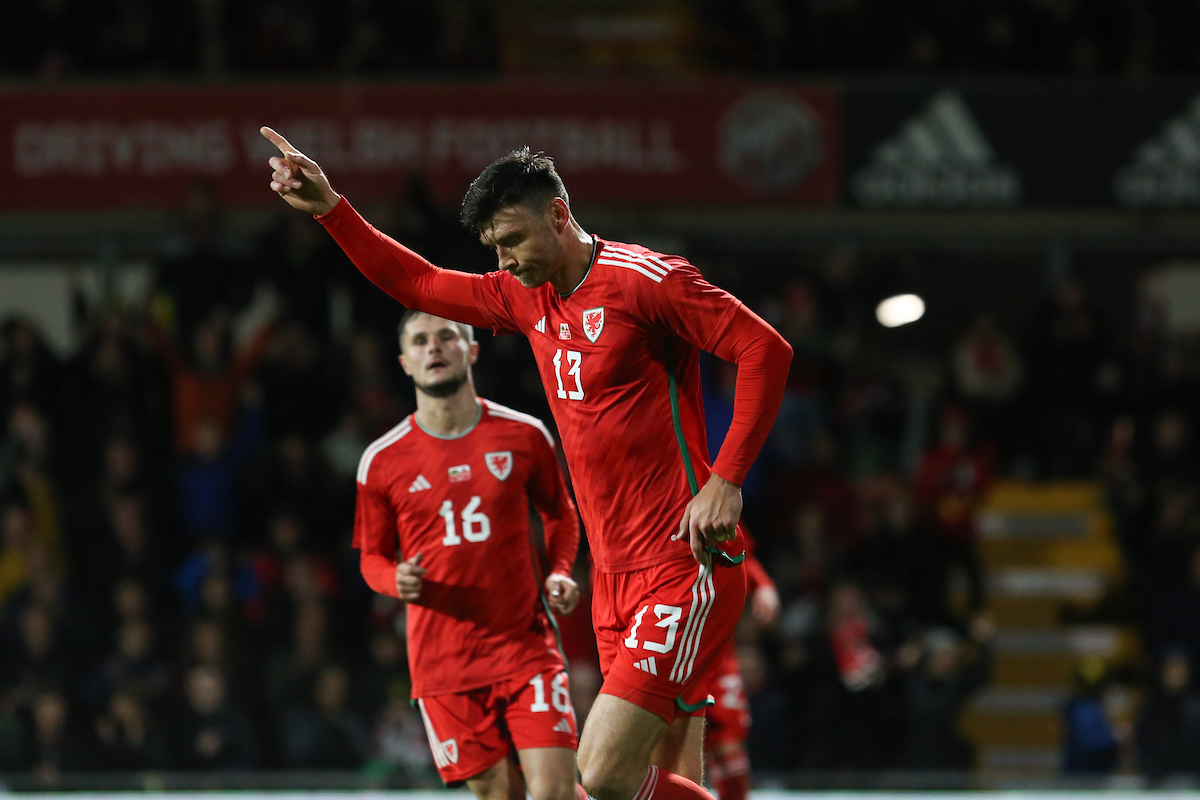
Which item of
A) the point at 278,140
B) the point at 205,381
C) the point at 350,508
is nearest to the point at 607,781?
the point at 278,140

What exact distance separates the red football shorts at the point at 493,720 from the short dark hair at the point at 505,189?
1.69 m

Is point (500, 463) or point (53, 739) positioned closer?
point (500, 463)

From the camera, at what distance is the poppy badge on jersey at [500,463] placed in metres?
5.11

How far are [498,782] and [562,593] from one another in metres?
0.69

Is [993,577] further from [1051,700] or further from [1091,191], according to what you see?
[1091,191]

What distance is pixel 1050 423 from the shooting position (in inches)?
428

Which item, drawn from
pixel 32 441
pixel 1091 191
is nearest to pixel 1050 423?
pixel 1091 191

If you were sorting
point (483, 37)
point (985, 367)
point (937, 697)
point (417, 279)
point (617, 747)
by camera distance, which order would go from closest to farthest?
1. point (617, 747)
2. point (417, 279)
3. point (937, 697)
4. point (985, 367)
5. point (483, 37)

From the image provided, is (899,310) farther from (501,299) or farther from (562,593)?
(501,299)

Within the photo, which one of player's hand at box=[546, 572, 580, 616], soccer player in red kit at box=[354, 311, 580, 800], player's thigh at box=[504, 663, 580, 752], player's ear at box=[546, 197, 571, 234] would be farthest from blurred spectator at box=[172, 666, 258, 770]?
player's ear at box=[546, 197, 571, 234]

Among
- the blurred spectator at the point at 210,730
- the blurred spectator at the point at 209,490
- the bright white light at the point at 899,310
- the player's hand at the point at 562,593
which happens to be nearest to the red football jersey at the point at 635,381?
the player's hand at the point at 562,593

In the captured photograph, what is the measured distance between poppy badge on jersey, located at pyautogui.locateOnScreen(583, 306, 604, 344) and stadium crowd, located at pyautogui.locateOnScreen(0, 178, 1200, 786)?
428cm

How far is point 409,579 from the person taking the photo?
470 centimetres

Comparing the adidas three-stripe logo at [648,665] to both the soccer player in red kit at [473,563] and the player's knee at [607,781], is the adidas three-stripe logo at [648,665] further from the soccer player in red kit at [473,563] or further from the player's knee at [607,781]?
the soccer player in red kit at [473,563]
